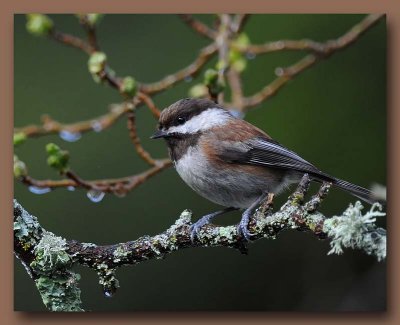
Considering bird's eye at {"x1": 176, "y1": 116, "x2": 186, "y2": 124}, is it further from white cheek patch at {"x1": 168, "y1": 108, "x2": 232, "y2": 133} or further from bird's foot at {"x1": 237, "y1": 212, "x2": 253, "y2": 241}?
bird's foot at {"x1": 237, "y1": 212, "x2": 253, "y2": 241}

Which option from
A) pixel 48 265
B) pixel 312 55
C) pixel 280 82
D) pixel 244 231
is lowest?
pixel 48 265

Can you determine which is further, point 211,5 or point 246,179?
point 211,5

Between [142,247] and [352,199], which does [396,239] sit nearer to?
[352,199]

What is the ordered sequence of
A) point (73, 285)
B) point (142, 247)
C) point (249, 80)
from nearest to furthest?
point (142, 247)
point (73, 285)
point (249, 80)

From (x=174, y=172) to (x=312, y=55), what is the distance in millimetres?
694

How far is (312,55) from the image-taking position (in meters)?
2.40

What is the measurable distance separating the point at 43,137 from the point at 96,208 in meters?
0.33

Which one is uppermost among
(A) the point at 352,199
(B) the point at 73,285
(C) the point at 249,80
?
(C) the point at 249,80

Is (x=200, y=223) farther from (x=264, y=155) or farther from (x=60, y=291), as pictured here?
(x=60, y=291)

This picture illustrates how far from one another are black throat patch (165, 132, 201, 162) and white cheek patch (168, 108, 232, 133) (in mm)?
20

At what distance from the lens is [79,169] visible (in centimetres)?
236

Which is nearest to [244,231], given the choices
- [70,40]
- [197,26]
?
[197,26]

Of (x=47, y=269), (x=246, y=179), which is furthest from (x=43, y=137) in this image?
(x=246, y=179)

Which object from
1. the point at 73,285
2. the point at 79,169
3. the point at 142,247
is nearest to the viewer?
the point at 142,247
